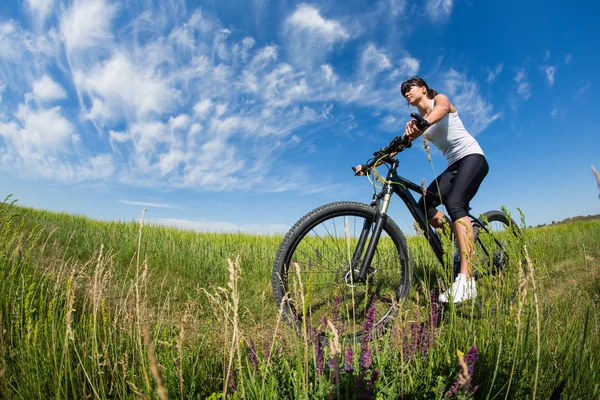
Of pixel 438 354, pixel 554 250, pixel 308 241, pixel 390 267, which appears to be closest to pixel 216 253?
pixel 308 241

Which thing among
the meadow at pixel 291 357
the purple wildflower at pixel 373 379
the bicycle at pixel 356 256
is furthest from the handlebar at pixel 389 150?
the purple wildflower at pixel 373 379

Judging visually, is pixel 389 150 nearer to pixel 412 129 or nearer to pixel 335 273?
pixel 412 129

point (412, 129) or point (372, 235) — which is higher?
point (412, 129)

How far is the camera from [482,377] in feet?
5.67

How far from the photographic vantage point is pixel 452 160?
13.0ft

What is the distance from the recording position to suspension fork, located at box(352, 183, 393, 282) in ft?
10.5

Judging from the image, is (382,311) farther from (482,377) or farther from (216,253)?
(216,253)

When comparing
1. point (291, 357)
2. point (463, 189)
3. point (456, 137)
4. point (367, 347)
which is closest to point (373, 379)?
point (367, 347)

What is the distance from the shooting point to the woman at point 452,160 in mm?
3598

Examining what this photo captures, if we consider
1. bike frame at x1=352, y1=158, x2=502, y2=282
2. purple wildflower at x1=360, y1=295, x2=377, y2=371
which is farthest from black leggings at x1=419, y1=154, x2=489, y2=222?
purple wildflower at x1=360, y1=295, x2=377, y2=371

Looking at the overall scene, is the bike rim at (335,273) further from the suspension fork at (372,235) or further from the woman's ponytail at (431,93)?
the woman's ponytail at (431,93)

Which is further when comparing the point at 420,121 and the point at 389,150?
the point at 389,150

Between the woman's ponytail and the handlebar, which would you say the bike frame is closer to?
the handlebar

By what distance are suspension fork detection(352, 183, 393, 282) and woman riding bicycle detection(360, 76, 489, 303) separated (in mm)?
534
